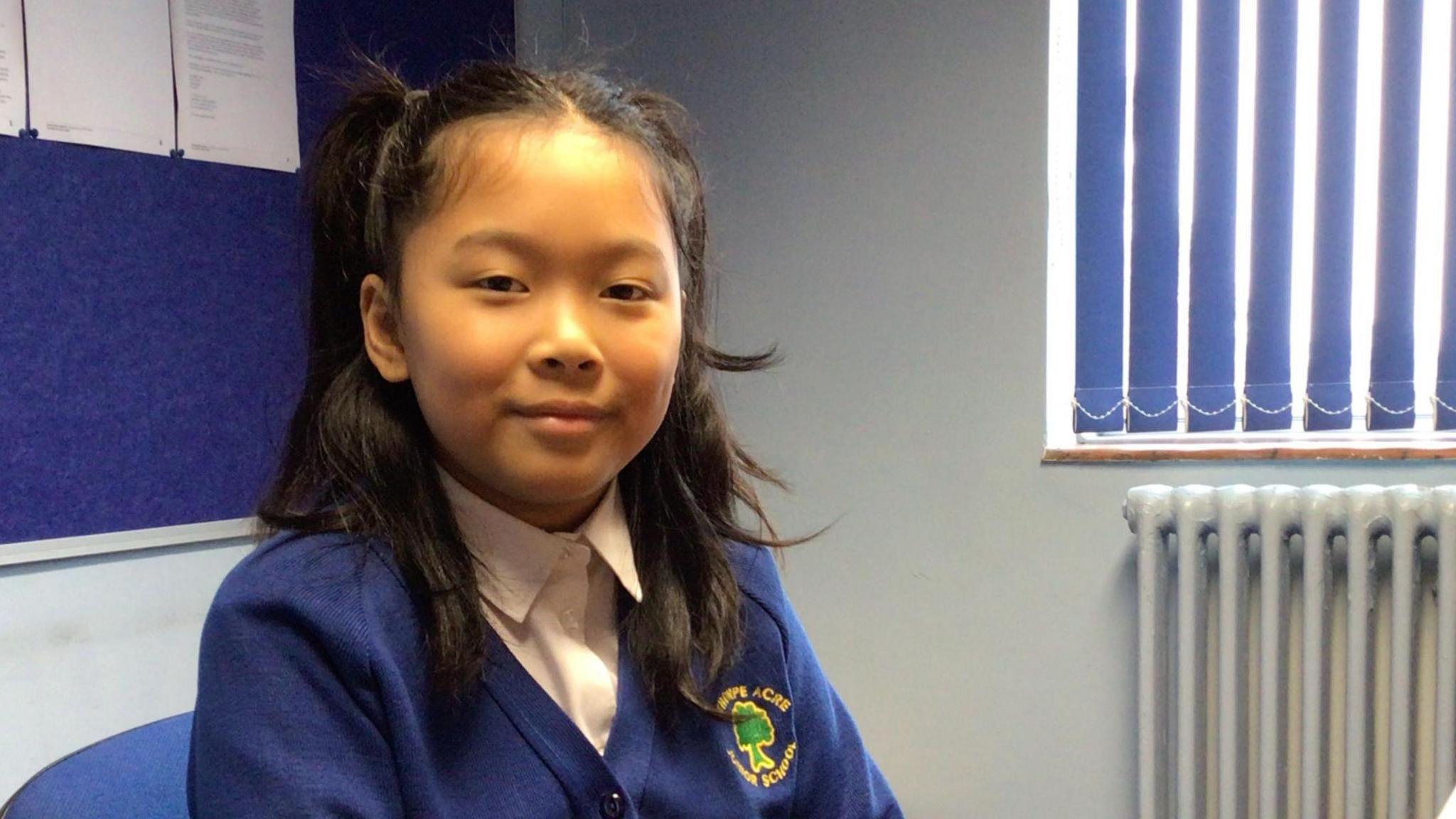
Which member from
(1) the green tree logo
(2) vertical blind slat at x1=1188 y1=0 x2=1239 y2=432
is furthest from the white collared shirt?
(2) vertical blind slat at x1=1188 y1=0 x2=1239 y2=432

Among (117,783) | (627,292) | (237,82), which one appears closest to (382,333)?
(627,292)

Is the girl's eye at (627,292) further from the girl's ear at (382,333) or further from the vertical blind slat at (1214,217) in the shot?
the vertical blind slat at (1214,217)

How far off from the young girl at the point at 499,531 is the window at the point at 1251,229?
1194 mm

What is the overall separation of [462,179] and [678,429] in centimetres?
28

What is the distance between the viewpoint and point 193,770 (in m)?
0.65

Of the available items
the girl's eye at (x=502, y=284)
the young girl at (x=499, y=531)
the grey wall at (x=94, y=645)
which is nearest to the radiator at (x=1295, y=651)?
the young girl at (x=499, y=531)

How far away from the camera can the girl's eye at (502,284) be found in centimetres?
68

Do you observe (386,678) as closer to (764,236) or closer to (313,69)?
(313,69)

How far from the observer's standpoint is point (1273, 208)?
1.75 metres

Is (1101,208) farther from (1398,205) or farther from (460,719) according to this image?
(460,719)

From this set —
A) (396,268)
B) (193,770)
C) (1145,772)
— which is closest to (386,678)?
(193,770)

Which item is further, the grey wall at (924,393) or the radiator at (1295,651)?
the grey wall at (924,393)

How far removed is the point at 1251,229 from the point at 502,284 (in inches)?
57.9

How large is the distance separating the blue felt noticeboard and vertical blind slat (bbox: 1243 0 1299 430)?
4.76 ft
